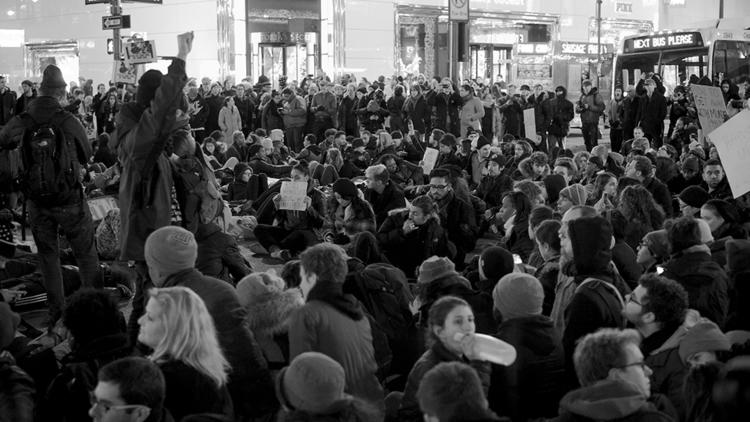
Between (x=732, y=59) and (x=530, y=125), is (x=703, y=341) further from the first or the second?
(x=732, y=59)

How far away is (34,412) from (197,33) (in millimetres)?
28537

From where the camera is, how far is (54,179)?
24.8ft

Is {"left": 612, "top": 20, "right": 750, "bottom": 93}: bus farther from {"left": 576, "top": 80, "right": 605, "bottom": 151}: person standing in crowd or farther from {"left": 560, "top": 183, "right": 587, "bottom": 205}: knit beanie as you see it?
{"left": 560, "top": 183, "right": 587, "bottom": 205}: knit beanie

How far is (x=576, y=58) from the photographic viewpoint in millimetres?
40656

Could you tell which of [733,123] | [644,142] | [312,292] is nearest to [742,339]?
[312,292]

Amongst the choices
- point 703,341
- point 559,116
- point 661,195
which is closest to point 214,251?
point 703,341

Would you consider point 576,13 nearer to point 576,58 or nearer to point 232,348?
point 576,58

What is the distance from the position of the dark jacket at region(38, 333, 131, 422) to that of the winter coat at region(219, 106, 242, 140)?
1957 centimetres

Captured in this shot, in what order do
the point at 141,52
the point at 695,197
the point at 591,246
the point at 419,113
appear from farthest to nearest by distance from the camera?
the point at 419,113, the point at 141,52, the point at 695,197, the point at 591,246

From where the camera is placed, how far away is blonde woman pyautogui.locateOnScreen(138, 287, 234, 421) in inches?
172

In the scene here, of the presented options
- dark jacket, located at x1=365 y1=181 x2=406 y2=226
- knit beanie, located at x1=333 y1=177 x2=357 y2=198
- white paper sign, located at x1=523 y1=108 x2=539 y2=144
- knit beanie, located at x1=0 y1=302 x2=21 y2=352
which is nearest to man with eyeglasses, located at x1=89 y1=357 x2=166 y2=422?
knit beanie, located at x1=0 y1=302 x2=21 y2=352

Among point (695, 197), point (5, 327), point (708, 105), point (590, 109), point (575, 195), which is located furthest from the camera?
point (590, 109)

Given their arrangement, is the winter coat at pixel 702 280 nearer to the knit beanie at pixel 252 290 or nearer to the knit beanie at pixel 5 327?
the knit beanie at pixel 252 290

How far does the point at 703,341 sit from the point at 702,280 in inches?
66.8
